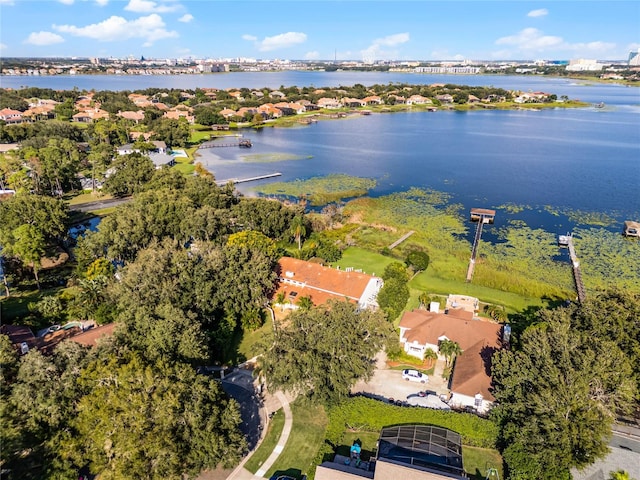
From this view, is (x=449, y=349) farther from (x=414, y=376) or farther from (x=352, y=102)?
(x=352, y=102)

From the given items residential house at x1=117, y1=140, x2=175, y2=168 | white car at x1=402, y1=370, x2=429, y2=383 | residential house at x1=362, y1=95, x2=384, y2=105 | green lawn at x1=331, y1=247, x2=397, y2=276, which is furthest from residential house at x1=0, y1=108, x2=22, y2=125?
white car at x1=402, y1=370, x2=429, y2=383

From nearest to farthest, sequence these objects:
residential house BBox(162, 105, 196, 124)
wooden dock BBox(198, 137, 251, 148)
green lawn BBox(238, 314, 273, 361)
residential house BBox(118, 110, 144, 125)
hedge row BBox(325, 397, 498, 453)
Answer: hedge row BBox(325, 397, 498, 453), green lawn BBox(238, 314, 273, 361), wooden dock BBox(198, 137, 251, 148), residential house BBox(118, 110, 144, 125), residential house BBox(162, 105, 196, 124)

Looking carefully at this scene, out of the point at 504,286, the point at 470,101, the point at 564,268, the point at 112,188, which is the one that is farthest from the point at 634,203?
the point at 470,101

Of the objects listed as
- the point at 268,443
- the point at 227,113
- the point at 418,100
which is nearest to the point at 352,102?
the point at 418,100

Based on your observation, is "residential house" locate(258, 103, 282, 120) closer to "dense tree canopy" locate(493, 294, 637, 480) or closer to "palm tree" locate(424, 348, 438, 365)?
"palm tree" locate(424, 348, 438, 365)

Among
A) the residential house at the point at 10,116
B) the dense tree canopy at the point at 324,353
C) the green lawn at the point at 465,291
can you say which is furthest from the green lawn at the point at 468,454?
the residential house at the point at 10,116

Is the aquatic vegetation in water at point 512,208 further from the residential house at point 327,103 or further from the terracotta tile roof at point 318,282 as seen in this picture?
the residential house at point 327,103
